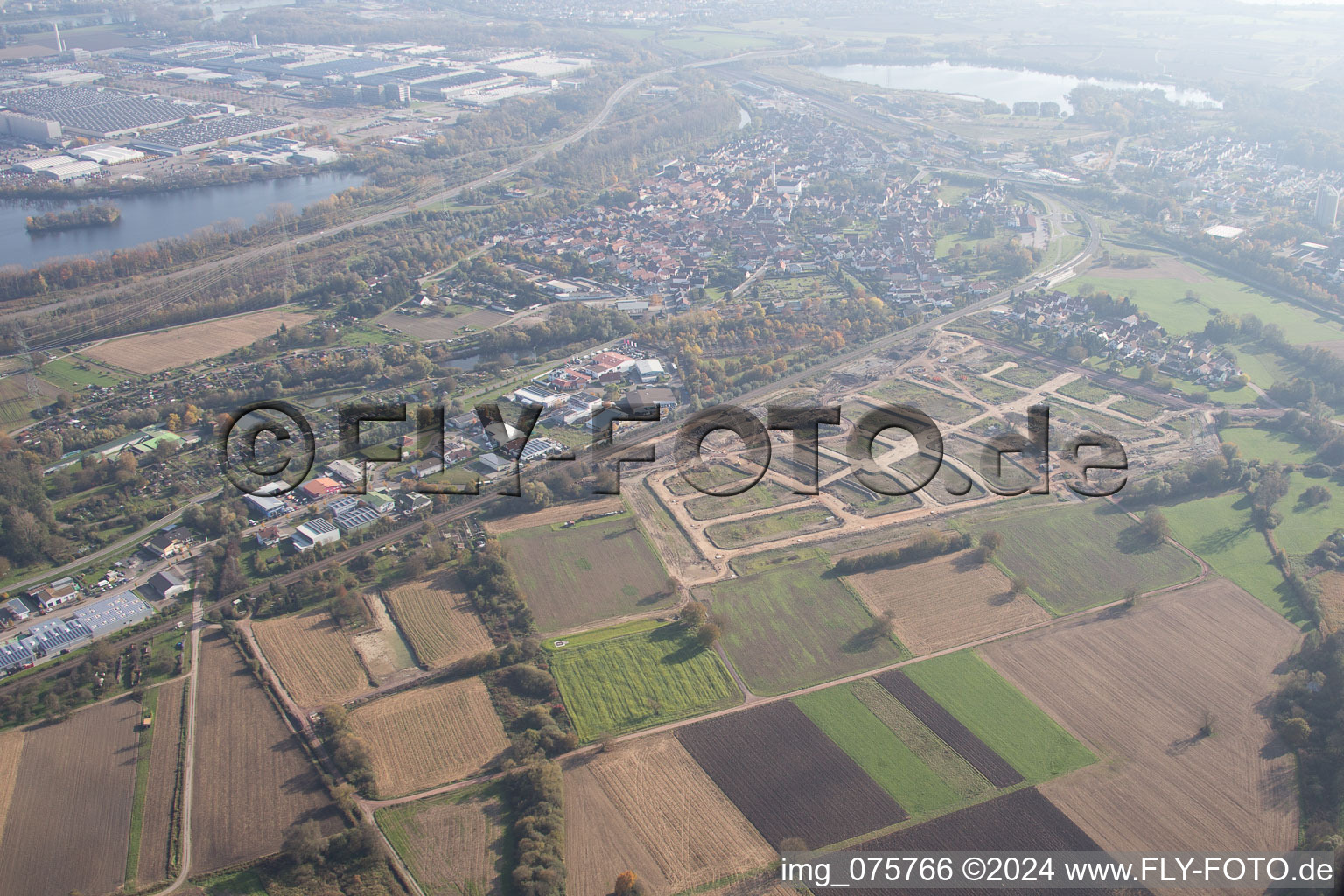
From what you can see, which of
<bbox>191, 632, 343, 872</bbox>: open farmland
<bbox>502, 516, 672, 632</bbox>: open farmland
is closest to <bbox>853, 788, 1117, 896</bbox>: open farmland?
<bbox>502, 516, 672, 632</bbox>: open farmland

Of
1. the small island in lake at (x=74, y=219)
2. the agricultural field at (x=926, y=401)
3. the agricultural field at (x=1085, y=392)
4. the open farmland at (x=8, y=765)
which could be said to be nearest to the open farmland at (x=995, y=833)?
the open farmland at (x=8, y=765)

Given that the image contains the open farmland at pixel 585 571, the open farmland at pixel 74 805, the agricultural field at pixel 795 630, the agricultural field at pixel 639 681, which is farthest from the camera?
the open farmland at pixel 585 571

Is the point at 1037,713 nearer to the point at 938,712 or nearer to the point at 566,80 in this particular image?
the point at 938,712

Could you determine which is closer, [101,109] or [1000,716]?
[1000,716]

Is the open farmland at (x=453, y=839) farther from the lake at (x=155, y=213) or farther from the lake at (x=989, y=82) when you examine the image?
the lake at (x=989, y=82)

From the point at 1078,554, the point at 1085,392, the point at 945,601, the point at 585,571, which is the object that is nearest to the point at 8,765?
the point at 585,571

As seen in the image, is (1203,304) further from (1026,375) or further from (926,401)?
(926,401)

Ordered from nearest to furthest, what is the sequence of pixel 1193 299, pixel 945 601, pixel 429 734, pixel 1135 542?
pixel 429 734, pixel 945 601, pixel 1135 542, pixel 1193 299
